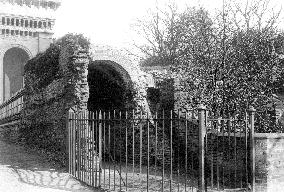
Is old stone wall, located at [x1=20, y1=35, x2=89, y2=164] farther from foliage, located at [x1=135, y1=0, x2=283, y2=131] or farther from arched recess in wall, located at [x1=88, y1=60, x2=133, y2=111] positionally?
foliage, located at [x1=135, y1=0, x2=283, y2=131]

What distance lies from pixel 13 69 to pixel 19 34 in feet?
11.2

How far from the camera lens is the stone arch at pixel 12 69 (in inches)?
1249

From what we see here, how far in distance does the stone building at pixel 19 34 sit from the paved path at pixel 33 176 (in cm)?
2274

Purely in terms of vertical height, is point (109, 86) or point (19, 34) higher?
point (19, 34)

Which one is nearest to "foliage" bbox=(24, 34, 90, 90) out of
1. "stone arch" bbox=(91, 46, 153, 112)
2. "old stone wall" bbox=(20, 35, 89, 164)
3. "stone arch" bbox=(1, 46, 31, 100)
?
"old stone wall" bbox=(20, 35, 89, 164)

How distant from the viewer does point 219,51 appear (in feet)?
40.1

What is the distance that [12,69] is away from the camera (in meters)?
32.5

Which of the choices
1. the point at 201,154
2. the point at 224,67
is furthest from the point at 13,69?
the point at 201,154

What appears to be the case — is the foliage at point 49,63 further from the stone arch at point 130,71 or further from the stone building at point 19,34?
the stone building at point 19,34

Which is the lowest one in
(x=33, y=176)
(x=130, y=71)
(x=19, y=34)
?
(x=33, y=176)

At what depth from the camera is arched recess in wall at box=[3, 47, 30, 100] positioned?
3183 centimetres

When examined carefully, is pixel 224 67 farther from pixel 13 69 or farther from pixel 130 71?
pixel 13 69

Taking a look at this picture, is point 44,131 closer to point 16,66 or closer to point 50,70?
point 50,70

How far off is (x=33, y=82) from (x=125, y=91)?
3.59m
